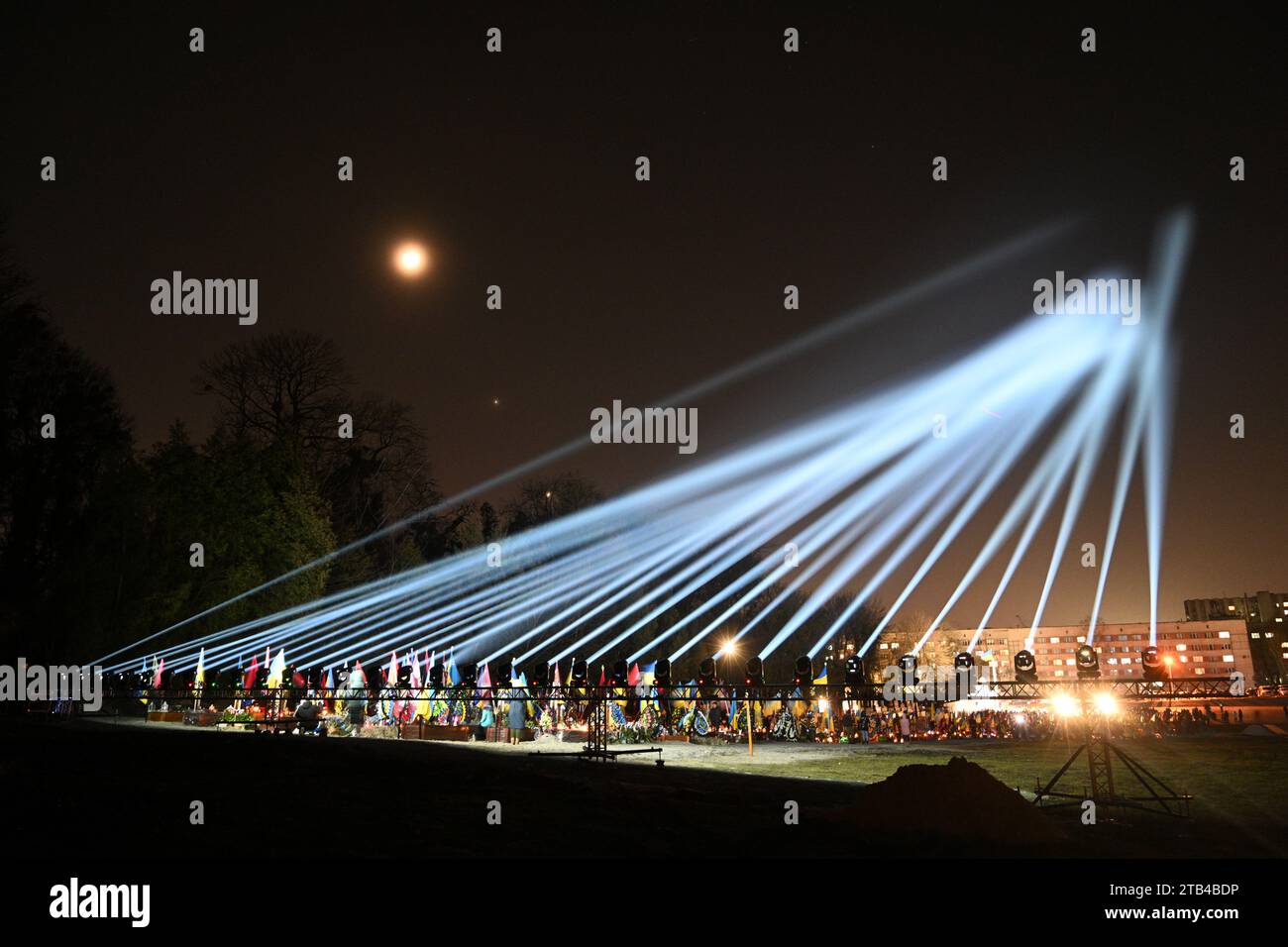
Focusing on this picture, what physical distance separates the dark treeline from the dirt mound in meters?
24.0

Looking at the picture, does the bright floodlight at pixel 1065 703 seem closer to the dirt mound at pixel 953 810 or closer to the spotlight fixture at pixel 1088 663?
the spotlight fixture at pixel 1088 663

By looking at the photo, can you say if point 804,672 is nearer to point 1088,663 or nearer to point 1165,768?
point 1088,663

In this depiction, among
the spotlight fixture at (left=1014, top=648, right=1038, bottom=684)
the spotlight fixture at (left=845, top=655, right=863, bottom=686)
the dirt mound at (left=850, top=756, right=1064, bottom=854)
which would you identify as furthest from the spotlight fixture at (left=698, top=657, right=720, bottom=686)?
the dirt mound at (left=850, top=756, right=1064, bottom=854)

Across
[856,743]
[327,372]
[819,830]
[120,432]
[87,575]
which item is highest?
[327,372]

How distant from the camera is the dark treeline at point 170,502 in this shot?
2623 cm

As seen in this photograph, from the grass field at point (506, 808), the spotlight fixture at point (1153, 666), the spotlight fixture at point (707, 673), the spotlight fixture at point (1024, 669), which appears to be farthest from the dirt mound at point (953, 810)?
the spotlight fixture at point (707, 673)

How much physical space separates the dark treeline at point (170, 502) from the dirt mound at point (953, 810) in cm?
2401

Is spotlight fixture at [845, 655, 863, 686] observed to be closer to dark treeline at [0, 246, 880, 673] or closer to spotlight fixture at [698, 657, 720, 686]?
spotlight fixture at [698, 657, 720, 686]

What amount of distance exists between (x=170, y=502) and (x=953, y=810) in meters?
31.5
